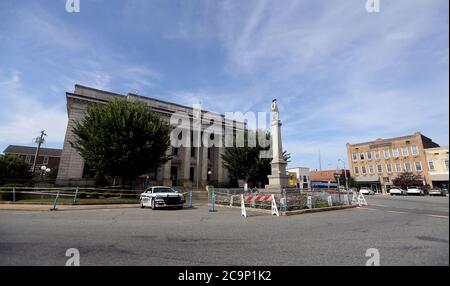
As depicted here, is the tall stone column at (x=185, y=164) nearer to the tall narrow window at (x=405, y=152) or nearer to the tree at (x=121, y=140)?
the tree at (x=121, y=140)

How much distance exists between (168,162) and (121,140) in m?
16.5

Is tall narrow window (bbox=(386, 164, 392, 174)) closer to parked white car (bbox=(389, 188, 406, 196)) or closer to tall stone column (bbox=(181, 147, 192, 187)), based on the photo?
parked white car (bbox=(389, 188, 406, 196))

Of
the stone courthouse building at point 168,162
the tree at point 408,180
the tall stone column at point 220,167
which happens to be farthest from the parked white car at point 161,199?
the tree at point 408,180

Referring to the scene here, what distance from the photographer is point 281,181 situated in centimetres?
1764

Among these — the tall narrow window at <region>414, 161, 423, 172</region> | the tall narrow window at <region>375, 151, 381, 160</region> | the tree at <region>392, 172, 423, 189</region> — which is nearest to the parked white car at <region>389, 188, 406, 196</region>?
the tree at <region>392, 172, 423, 189</region>

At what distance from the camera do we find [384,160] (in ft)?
163

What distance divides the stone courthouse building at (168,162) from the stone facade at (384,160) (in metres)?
28.3

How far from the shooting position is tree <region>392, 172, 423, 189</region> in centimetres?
4084

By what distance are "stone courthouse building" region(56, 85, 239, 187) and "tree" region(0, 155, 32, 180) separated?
923 centimetres

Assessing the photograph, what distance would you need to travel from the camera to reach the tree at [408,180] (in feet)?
134
